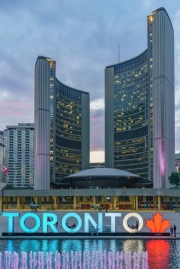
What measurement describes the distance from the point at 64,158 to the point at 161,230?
153405mm

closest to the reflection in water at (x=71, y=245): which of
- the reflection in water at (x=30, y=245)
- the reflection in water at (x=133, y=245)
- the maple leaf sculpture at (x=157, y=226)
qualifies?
the reflection in water at (x=30, y=245)

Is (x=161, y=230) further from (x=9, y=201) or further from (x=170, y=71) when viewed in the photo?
(x=170, y=71)

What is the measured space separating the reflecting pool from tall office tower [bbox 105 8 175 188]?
9547 cm

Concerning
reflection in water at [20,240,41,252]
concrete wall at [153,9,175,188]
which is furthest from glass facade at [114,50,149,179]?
reflection in water at [20,240,41,252]

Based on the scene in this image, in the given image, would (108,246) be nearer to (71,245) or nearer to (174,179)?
(71,245)

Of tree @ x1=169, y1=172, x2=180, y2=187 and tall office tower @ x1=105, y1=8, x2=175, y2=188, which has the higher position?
tall office tower @ x1=105, y1=8, x2=175, y2=188

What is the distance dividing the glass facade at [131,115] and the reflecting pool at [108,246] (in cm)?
13533

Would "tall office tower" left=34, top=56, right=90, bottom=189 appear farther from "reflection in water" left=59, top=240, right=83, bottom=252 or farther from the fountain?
the fountain

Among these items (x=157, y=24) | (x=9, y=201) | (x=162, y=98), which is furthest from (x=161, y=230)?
(x=157, y=24)

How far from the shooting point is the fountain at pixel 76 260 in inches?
1109

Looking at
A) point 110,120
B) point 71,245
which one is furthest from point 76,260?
point 110,120

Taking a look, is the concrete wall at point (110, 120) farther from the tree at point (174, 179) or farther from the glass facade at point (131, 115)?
the tree at point (174, 179)

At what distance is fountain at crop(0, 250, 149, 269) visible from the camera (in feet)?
92.4

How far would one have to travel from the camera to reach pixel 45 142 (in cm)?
15238
